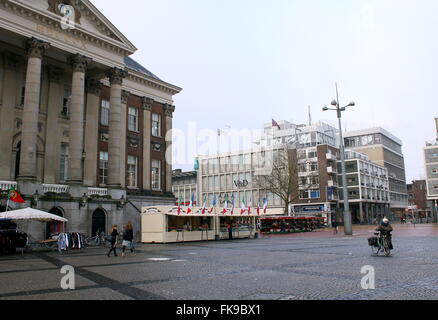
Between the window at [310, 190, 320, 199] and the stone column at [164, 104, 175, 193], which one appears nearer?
the stone column at [164, 104, 175, 193]

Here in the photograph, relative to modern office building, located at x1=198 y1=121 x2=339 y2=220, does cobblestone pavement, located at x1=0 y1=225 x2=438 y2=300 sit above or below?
below

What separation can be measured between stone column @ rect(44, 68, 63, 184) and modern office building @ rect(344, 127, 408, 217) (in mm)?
91662

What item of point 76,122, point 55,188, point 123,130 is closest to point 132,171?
point 123,130

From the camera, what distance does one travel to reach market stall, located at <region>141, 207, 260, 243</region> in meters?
30.5

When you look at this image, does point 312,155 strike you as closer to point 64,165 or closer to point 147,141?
point 147,141

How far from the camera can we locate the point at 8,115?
96.9 ft

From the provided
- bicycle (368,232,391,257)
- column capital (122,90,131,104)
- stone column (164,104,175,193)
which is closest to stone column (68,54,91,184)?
column capital (122,90,131,104)

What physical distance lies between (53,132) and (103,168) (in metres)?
5.90

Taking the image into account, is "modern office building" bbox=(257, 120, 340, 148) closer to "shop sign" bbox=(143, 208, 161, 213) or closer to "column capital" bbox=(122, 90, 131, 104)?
"column capital" bbox=(122, 90, 131, 104)

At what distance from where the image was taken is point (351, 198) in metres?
88.3

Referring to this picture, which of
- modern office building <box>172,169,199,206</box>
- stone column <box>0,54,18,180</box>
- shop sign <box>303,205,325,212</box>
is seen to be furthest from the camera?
modern office building <box>172,169,199,206</box>
